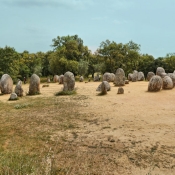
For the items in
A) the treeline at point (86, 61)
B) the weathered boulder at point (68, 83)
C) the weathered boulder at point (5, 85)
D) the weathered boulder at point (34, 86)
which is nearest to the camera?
the weathered boulder at point (34, 86)

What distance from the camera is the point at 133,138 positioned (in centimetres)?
832

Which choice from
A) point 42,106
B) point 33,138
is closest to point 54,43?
point 42,106

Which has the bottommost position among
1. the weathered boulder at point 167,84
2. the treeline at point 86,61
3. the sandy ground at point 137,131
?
the sandy ground at point 137,131

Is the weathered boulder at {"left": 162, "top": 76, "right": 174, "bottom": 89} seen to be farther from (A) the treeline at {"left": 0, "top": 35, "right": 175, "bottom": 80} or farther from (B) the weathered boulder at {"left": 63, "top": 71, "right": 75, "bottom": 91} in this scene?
(A) the treeline at {"left": 0, "top": 35, "right": 175, "bottom": 80}

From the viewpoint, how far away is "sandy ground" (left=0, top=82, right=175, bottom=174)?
6369 mm

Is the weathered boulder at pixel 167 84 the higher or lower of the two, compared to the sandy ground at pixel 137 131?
higher

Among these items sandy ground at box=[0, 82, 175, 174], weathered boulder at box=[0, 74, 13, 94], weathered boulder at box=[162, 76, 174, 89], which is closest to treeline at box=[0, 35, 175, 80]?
weathered boulder at box=[0, 74, 13, 94]

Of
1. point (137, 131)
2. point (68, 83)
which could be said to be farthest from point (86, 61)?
point (137, 131)

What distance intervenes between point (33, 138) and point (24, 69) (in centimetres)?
3303

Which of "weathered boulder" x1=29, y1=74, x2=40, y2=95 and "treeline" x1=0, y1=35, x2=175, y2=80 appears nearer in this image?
"weathered boulder" x1=29, y1=74, x2=40, y2=95

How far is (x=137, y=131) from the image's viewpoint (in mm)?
9164

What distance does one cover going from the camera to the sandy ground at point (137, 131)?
6369mm

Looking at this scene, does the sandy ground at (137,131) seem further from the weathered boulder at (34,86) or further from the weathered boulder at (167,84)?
the weathered boulder at (34,86)

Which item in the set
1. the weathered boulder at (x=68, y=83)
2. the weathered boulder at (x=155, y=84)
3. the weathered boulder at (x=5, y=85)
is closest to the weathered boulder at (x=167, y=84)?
the weathered boulder at (x=155, y=84)
